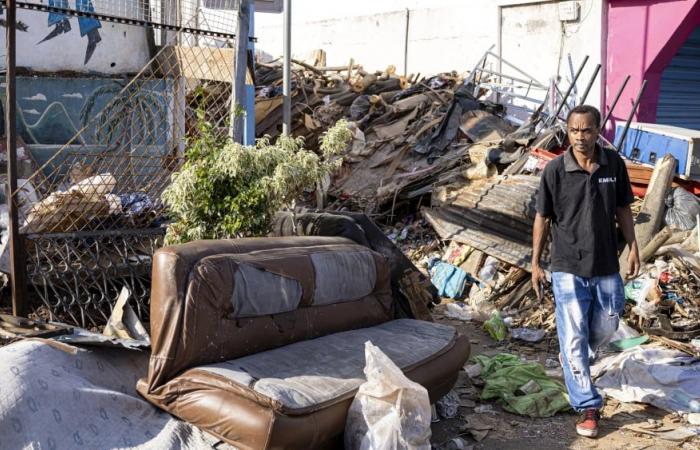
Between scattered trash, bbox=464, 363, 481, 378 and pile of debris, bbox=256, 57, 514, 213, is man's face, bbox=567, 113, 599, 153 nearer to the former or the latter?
scattered trash, bbox=464, 363, 481, 378

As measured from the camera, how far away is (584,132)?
14.5 ft

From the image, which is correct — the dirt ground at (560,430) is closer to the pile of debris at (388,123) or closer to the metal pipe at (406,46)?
the pile of debris at (388,123)

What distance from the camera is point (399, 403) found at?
3570 millimetres

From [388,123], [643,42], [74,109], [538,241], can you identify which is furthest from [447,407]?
[388,123]

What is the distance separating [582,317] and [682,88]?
317 inches

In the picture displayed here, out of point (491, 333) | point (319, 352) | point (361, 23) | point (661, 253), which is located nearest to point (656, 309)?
point (661, 253)

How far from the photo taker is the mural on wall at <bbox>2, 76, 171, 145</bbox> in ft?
25.5

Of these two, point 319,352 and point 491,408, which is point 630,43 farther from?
point 319,352

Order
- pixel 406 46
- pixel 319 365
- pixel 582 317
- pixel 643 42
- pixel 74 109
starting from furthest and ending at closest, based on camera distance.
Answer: pixel 406 46 < pixel 643 42 < pixel 74 109 < pixel 582 317 < pixel 319 365

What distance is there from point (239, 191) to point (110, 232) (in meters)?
1.23

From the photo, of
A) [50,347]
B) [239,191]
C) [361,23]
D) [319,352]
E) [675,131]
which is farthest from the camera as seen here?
[361,23]

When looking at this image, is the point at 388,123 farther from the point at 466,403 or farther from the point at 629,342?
the point at 466,403

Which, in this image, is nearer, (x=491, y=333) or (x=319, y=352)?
(x=319, y=352)

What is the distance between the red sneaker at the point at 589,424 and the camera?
15.0 feet
